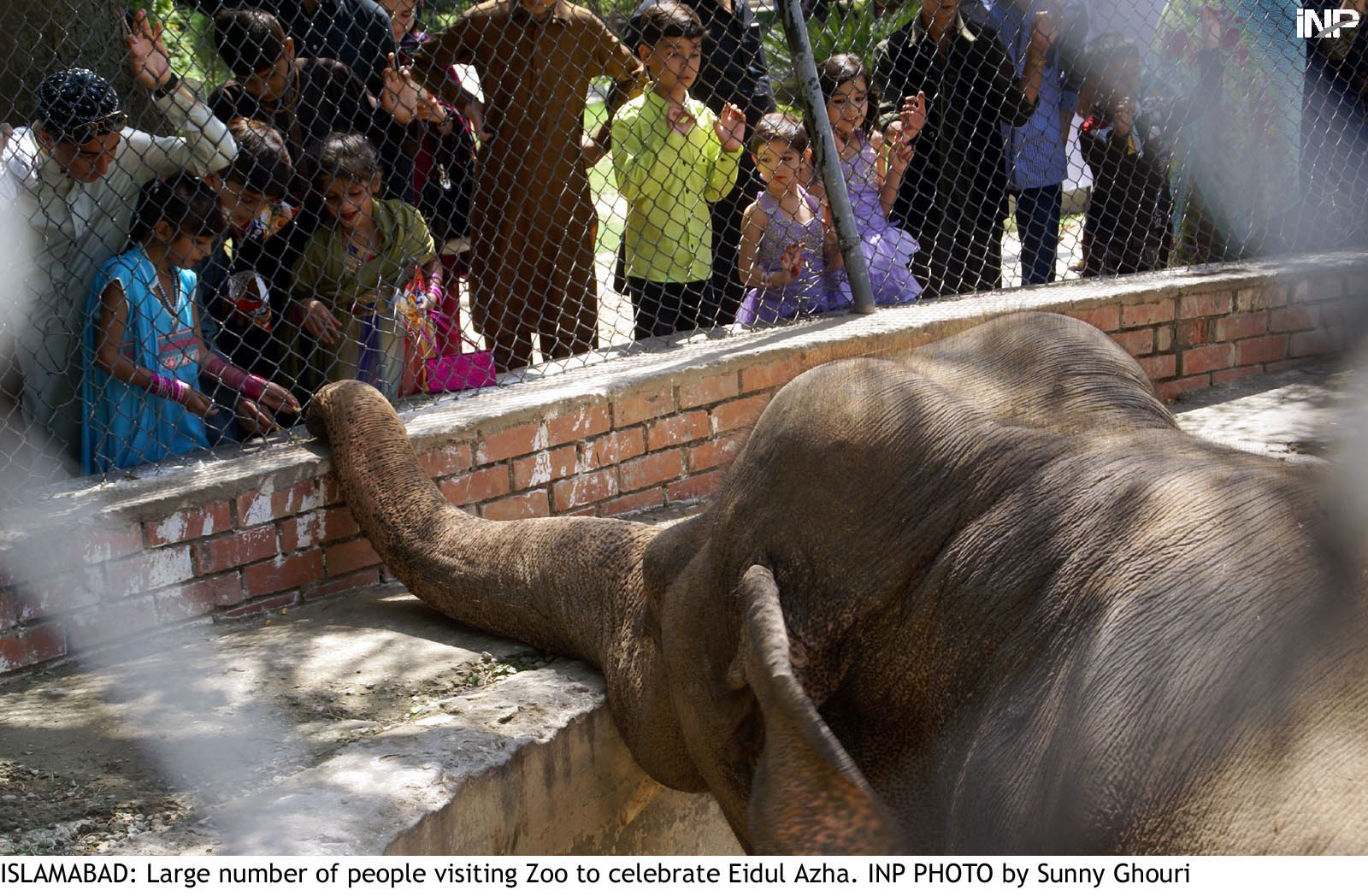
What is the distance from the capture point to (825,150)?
18.5 ft

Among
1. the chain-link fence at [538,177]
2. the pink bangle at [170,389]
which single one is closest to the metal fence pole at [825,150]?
the chain-link fence at [538,177]

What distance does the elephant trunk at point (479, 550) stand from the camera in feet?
10.2

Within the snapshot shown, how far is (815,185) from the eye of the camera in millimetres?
5957

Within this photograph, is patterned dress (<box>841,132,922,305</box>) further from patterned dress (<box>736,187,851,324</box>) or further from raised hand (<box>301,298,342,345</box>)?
raised hand (<box>301,298,342,345</box>)

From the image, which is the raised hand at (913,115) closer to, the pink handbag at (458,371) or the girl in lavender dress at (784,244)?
the girl in lavender dress at (784,244)

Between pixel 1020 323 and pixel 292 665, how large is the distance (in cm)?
213

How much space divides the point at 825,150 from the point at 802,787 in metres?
3.97

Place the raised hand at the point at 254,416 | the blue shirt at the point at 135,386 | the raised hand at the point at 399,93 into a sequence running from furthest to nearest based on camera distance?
1. the raised hand at the point at 399,93
2. the raised hand at the point at 254,416
3. the blue shirt at the point at 135,386

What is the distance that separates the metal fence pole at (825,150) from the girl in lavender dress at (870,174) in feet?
0.74

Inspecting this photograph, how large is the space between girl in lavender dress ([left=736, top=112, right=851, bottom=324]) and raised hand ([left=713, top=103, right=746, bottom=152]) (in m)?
0.07

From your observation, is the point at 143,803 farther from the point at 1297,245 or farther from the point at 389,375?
the point at 1297,245

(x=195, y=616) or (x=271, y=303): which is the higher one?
(x=271, y=303)
